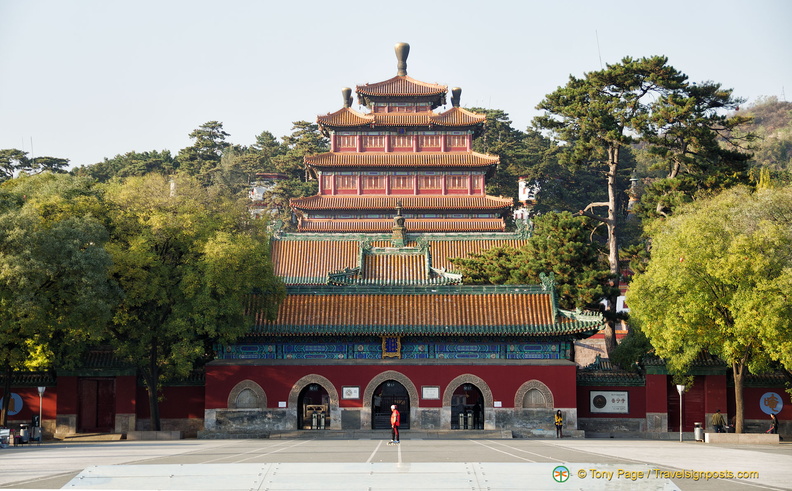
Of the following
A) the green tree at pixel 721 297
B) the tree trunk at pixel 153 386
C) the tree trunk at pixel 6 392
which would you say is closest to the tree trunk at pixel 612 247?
the green tree at pixel 721 297

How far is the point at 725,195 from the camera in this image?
4616 cm

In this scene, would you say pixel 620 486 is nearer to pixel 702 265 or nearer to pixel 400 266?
pixel 702 265

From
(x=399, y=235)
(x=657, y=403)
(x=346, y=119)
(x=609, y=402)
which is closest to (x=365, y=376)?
(x=609, y=402)

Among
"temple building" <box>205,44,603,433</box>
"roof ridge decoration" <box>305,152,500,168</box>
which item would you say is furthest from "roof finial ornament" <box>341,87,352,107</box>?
"temple building" <box>205,44,603,433</box>

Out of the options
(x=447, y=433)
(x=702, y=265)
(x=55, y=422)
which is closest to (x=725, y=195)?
(x=702, y=265)

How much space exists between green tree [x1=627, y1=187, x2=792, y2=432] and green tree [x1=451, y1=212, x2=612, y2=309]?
16.0ft

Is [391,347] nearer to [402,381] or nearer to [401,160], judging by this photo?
[402,381]

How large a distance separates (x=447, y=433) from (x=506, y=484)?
757 inches

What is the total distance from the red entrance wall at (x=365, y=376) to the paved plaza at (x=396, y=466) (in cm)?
650

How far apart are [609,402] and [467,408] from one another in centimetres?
548

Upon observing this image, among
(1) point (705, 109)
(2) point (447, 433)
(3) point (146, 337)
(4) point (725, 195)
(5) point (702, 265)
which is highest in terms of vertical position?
(1) point (705, 109)

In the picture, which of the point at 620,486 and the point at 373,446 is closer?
the point at 620,486

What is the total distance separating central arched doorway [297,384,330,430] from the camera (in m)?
38.2

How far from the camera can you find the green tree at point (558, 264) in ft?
138
